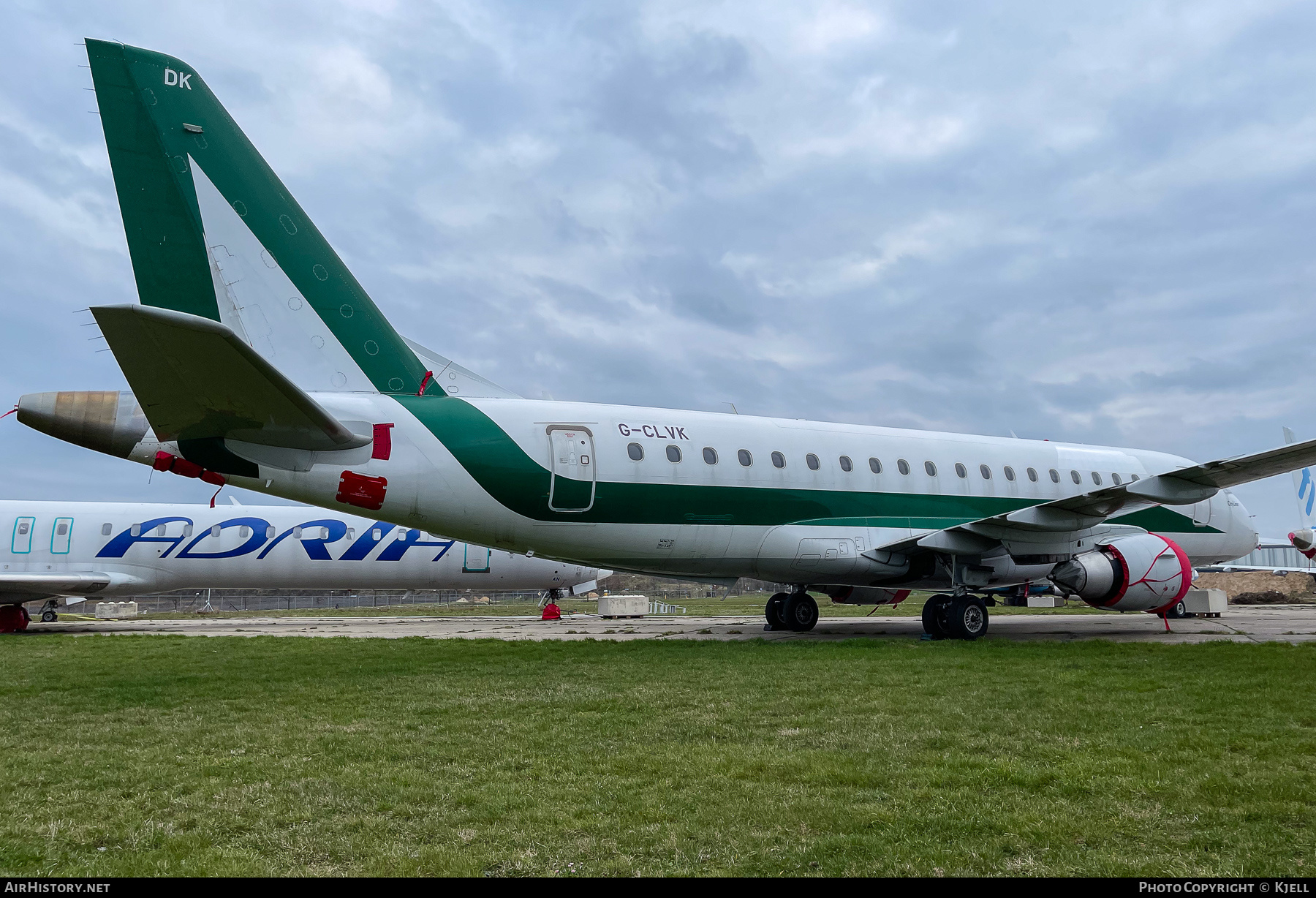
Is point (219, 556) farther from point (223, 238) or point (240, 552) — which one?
point (223, 238)

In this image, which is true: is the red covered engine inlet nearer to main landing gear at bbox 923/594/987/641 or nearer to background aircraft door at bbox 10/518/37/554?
main landing gear at bbox 923/594/987/641

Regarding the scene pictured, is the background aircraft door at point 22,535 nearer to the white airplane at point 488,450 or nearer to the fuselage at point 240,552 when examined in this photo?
the fuselage at point 240,552

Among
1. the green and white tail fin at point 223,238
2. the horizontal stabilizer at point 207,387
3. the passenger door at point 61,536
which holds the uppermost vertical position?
the green and white tail fin at point 223,238

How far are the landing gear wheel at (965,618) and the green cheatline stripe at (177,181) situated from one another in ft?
36.7

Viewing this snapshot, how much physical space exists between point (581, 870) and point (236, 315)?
31.0ft

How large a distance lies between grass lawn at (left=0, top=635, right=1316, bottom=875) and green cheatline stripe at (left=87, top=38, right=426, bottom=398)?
15.6ft

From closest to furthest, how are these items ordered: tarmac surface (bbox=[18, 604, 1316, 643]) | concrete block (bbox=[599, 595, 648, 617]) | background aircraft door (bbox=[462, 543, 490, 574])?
tarmac surface (bbox=[18, 604, 1316, 643]) < background aircraft door (bbox=[462, 543, 490, 574]) < concrete block (bbox=[599, 595, 648, 617])

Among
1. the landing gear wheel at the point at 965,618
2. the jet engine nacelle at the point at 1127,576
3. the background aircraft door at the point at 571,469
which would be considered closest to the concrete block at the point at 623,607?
the landing gear wheel at the point at 965,618

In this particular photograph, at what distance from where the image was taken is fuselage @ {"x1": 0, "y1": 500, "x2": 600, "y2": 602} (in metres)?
24.0

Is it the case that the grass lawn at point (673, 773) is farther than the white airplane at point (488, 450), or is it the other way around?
the white airplane at point (488, 450)

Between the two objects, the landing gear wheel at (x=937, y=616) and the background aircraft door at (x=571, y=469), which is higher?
the background aircraft door at (x=571, y=469)

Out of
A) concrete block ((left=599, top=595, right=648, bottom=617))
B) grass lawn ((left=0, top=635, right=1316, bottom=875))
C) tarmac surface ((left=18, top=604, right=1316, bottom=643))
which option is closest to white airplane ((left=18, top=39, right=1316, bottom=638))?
tarmac surface ((left=18, top=604, right=1316, bottom=643))

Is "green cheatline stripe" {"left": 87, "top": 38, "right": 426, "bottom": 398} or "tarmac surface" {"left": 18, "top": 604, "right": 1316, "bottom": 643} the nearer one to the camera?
"green cheatline stripe" {"left": 87, "top": 38, "right": 426, "bottom": 398}

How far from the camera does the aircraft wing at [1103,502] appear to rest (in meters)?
13.1
